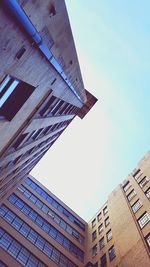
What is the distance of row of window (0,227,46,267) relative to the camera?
2339 centimetres

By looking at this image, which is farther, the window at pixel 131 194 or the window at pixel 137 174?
the window at pixel 137 174

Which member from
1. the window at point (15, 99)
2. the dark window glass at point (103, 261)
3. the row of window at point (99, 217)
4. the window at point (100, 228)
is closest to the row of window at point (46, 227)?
the window at point (100, 228)

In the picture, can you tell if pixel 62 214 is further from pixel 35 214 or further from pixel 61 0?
pixel 61 0

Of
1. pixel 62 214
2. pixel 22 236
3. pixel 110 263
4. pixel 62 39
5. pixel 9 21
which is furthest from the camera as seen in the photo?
pixel 62 214

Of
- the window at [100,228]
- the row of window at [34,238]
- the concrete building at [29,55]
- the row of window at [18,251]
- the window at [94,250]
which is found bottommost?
the row of window at [18,251]

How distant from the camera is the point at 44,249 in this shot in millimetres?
27078

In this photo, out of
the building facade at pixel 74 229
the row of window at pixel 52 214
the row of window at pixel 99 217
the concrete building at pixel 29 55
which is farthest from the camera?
the row of window at pixel 99 217

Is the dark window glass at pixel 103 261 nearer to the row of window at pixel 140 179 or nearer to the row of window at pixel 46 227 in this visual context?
the row of window at pixel 46 227

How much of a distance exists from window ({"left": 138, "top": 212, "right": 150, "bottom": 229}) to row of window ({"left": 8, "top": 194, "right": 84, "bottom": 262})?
11.0 meters

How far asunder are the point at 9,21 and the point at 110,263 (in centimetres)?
2478

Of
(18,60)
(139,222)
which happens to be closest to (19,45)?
(18,60)

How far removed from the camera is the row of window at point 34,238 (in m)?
26.8

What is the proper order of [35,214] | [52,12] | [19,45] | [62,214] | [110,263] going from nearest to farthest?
1. [19,45]
2. [52,12]
3. [110,263]
4. [35,214]
5. [62,214]

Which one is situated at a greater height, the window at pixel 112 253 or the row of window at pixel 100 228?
the window at pixel 112 253
